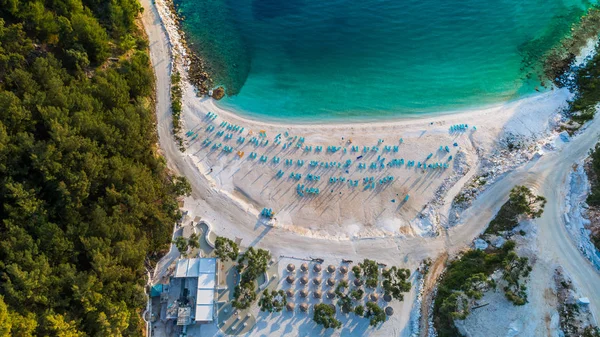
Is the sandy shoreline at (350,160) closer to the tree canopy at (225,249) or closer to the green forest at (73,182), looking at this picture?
the tree canopy at (225,249)

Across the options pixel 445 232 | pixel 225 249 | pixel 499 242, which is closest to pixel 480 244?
pixel 499 242

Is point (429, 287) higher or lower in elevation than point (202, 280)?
lower

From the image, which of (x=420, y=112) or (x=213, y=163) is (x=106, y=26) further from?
(x=420, y=112)

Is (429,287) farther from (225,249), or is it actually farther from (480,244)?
(225,249)

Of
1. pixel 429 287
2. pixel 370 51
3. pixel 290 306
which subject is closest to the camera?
pixel 290 306

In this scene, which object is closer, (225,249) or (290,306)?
(290,306)

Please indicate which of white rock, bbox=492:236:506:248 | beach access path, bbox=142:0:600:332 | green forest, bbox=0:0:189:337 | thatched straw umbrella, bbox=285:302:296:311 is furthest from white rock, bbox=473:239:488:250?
green forest, bbox=0:0:189:337

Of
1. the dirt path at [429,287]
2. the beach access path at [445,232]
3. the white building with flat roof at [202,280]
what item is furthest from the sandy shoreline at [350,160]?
the white building with flat roof at [202,280]
